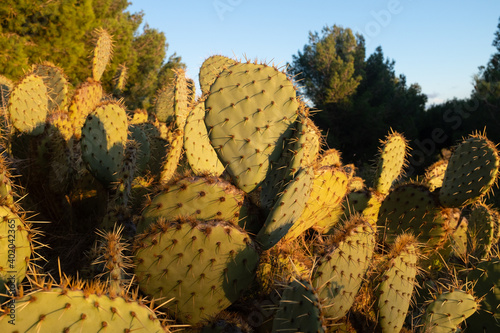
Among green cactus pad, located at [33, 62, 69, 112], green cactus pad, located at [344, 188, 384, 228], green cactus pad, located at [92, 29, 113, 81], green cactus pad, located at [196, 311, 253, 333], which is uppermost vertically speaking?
green cactus pad, located at [92, 29, 113, 81]

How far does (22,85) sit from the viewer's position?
10.3 ft

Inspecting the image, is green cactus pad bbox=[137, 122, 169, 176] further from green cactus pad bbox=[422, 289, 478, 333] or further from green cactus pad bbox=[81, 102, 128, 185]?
green cactus pad bbox=[422, 289, 478, 333]

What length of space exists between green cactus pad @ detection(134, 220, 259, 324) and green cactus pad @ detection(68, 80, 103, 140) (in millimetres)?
2129

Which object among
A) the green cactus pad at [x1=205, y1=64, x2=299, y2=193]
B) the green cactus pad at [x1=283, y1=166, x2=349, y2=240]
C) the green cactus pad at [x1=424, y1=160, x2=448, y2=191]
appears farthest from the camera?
the green cactus pad at [x1=424, y1=160, x2=448, y2=191]

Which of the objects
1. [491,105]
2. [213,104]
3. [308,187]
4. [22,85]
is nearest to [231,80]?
[213,104]

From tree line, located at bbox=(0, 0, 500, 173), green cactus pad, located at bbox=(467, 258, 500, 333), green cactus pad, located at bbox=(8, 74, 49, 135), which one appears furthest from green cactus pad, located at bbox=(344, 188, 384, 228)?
tree line, located at bbox=(0, 0, 500, 173)

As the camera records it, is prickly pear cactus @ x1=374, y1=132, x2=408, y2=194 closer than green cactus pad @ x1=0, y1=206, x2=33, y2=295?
No

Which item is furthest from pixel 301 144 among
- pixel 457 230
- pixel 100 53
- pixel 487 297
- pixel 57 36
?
pixel 57 36

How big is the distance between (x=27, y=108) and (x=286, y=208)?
7.88 ft

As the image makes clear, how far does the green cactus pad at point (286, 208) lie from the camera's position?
1724 mm

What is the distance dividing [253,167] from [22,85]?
224 cm

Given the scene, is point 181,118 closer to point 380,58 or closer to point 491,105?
point 491,105

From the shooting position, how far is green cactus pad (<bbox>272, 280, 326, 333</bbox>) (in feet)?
4.72

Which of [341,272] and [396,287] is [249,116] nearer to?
[341,272]
